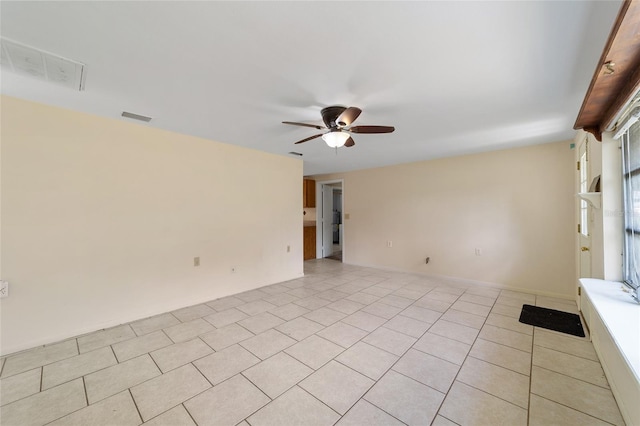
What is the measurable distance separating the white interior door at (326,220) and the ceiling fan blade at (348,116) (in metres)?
4.74

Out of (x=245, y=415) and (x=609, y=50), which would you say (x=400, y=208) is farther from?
(x=245, y=415)

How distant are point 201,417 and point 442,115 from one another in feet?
10.7

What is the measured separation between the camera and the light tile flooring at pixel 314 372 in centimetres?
158

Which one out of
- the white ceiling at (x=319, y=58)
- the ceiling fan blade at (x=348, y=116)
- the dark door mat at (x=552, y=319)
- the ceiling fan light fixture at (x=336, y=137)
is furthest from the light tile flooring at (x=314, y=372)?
the white ceiling at (x=319, y=58)

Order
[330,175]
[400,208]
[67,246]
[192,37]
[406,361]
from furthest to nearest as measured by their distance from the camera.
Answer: [330,175] < [400,208] < [67,246] < [406,361] < [192,37]

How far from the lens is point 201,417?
155 centimetres

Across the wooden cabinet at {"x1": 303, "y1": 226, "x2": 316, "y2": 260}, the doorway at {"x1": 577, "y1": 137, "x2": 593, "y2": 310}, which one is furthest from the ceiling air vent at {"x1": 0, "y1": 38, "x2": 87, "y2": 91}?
the wooden cabinet at {"x1": 303, "y1": 226, "x2": 316, "y2": 260}

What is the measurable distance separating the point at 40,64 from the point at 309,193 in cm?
525

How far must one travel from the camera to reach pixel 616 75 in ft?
4.64

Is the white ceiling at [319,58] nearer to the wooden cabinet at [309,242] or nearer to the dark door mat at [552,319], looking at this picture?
the dark door mat at [552,319]

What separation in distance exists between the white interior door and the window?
18.0ft

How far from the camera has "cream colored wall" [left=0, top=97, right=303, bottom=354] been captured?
2299 millimetres

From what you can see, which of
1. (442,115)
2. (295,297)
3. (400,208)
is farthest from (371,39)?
(400,208)

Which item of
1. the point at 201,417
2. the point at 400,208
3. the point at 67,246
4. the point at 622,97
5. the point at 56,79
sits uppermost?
the point at 56,79
